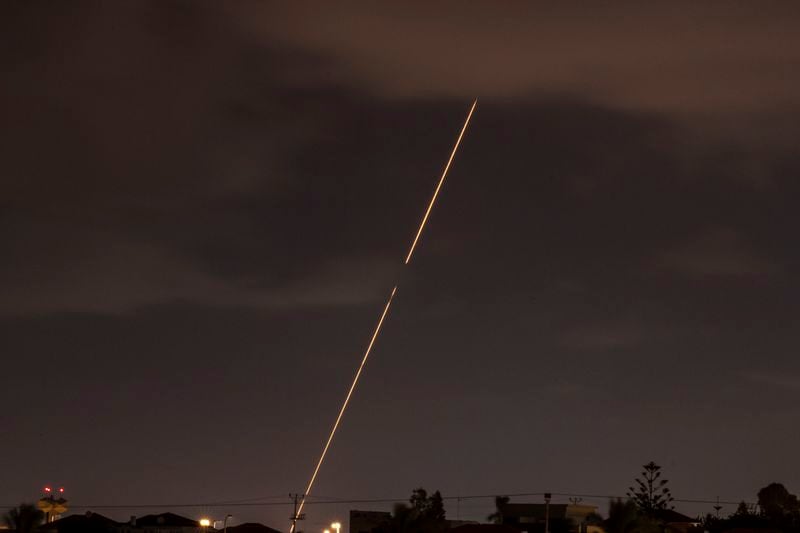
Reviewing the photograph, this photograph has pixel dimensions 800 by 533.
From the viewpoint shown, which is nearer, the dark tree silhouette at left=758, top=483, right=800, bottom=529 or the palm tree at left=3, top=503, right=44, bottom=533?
the palm tree at left=3, top=503, right=44, bottom=533

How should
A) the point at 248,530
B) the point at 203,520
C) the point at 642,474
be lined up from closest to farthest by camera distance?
the point at 203,520 < the point at 248,530 < the point at 642,474

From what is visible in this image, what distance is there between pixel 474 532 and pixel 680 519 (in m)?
38.3

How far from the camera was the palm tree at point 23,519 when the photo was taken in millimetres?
79750

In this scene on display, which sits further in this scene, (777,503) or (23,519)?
(777,503)

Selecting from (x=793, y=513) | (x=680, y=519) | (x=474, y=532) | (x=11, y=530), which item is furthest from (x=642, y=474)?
(x=11, y=530)

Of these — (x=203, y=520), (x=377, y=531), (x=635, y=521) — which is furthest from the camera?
(x=203, y=520)

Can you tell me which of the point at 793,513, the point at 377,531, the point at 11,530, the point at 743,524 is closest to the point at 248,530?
the point at 377,531

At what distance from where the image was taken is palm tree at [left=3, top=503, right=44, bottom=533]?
262 feet

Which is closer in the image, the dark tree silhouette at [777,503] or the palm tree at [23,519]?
the palm tree at [23,519]

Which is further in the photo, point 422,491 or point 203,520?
point 422,491

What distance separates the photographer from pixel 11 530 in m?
80.4

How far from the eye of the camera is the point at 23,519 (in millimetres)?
79875

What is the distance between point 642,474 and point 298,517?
3828cm

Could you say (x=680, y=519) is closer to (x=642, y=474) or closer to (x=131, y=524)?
Result: (x=642, y=474)
